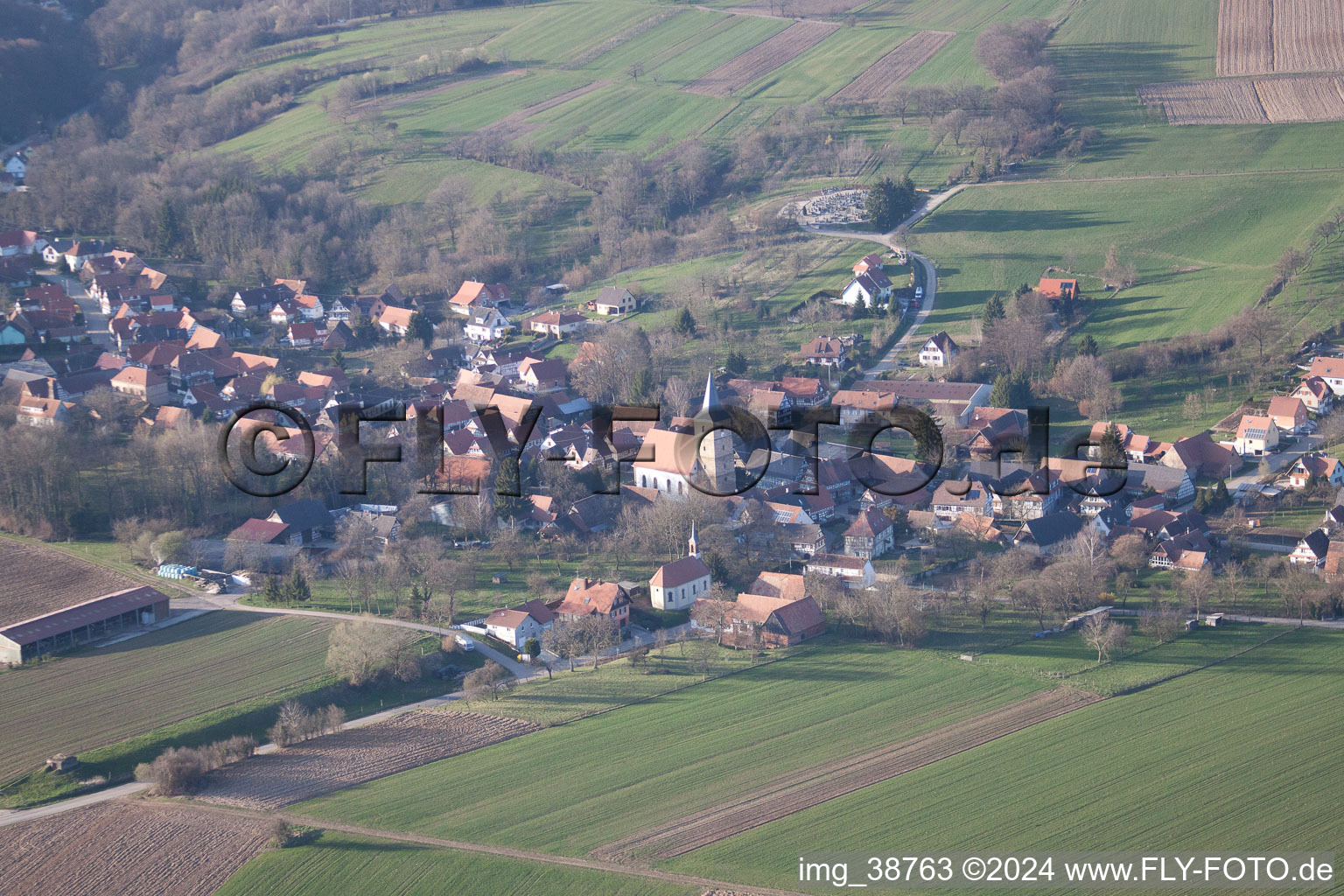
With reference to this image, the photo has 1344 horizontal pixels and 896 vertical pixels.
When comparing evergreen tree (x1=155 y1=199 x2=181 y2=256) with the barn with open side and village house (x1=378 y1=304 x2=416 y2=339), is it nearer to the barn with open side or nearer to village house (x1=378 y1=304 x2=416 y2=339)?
village house (x1=378 y1=304 x2=416 y2=339)

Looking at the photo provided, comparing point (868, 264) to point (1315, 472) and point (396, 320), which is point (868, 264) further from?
point (1315, 472)

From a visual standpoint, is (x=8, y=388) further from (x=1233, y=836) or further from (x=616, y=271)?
(x=1233, y=836)

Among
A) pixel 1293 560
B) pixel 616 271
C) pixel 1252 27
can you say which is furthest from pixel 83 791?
pixel 1252 27

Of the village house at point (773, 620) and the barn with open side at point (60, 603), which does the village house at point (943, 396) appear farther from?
the barn with open side at point (60, 603)

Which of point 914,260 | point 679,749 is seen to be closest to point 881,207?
point 914,260

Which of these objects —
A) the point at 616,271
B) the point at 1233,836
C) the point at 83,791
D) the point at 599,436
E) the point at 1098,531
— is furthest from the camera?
the point at 616,271

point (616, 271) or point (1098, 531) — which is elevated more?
point (616, 271)
